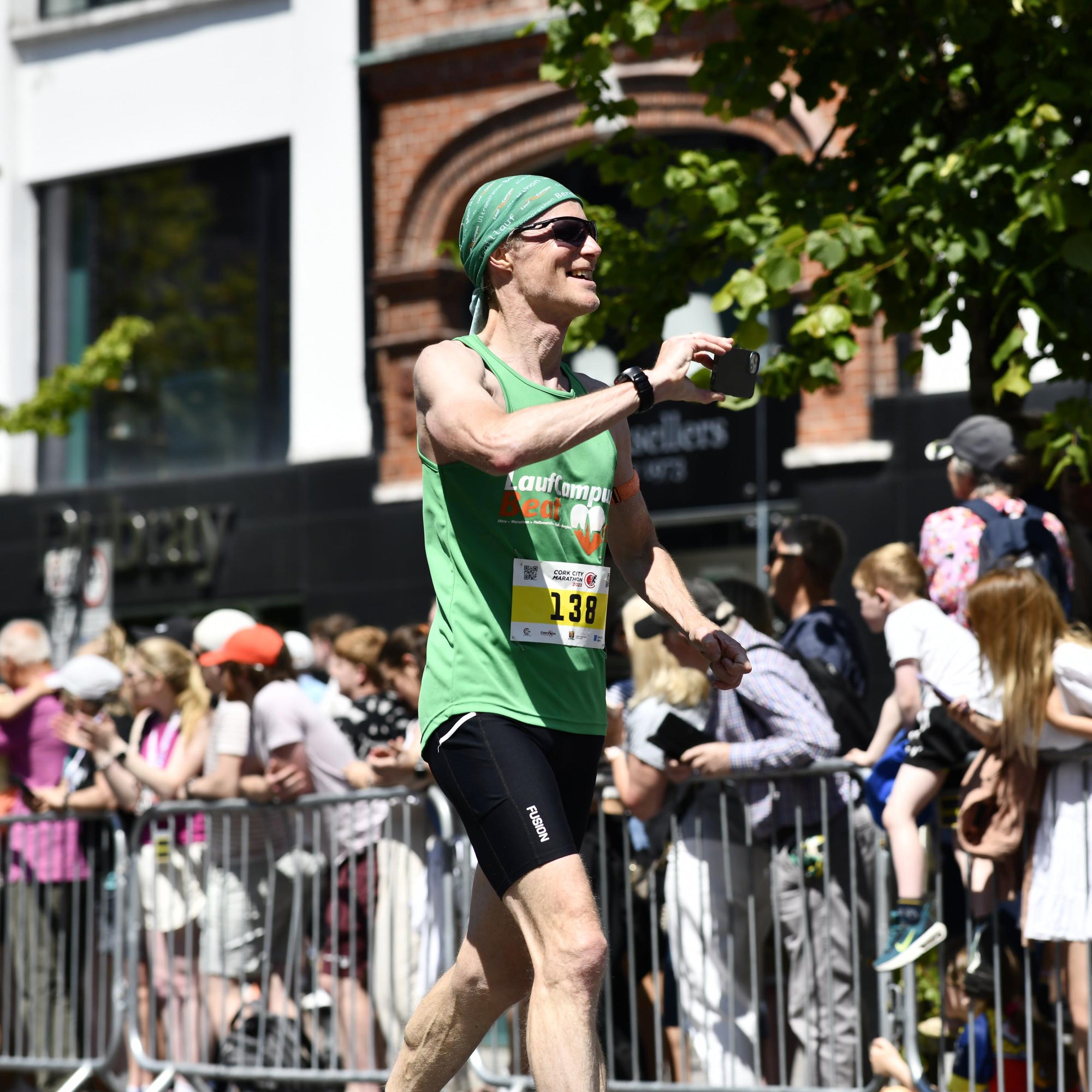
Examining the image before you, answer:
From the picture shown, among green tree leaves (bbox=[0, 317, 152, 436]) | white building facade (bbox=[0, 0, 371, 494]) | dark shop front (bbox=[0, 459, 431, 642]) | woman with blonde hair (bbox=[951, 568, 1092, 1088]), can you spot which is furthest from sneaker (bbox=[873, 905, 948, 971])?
green tree leaves (bbox=[0, 317, 152, 436])

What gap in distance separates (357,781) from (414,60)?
8801 mm

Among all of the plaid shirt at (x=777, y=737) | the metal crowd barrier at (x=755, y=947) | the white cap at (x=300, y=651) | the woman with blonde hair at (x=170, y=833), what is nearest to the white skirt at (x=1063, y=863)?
the metal crowd barrier at (x=755, y=947)

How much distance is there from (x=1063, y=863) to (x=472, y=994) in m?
2.40

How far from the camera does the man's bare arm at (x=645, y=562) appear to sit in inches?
154

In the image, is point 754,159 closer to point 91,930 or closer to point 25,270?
point 91,930

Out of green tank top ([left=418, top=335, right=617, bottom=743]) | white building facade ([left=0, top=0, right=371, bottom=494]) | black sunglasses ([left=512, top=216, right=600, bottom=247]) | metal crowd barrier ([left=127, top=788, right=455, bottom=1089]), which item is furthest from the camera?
white building facade ([left=0, top=0, right=371, bottom=494])

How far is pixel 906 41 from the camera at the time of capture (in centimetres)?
720

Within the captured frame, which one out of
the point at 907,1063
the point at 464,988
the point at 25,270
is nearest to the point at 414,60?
the point at 25,270

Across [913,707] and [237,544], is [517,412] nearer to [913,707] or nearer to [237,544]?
[913,707]

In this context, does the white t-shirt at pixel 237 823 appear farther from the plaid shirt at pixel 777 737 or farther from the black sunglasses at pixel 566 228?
the black sunglasses at pixel 566 228

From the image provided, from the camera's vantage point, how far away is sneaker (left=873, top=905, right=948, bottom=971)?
5.49m

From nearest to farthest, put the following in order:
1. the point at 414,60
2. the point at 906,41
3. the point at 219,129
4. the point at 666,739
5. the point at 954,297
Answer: the point at 666,739 → the point at 954,297 → the point at 906,41 → the point at 414,60 → the point at 219,129

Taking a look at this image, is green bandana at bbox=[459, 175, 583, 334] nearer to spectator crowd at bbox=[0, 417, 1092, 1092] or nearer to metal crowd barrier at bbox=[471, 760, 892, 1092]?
spectator crowd at bbox=[0, 417, 1092, 1092]

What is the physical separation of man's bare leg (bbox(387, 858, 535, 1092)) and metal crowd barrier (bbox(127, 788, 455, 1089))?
8.87 ft
